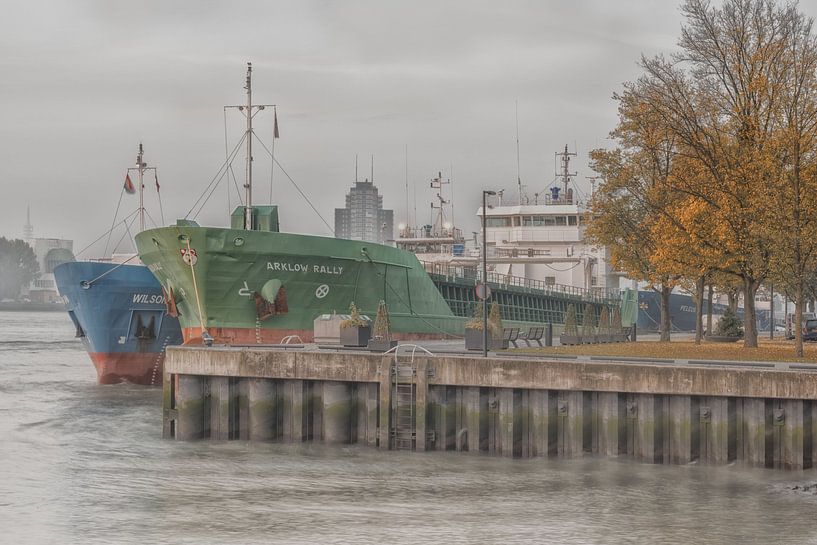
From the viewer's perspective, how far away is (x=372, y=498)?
78.3ft

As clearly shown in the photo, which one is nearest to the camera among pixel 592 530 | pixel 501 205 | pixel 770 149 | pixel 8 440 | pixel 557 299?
pixel 592 530

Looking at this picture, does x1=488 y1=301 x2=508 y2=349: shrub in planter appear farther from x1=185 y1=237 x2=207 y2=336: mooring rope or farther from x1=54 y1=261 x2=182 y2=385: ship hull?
x1=54 y1=261 x2=182 y2=385: ship hull

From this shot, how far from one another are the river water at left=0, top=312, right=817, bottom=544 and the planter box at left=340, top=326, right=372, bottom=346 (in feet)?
20.7

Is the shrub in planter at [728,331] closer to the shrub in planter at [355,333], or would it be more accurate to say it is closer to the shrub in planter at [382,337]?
the shrub in planter at [382,337]

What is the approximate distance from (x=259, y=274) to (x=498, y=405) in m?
17.7

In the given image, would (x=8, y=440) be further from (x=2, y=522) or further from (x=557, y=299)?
(x=557, y=299)

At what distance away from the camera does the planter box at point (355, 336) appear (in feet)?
111

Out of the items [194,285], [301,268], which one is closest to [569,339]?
[301,268]

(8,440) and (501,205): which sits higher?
(501,205)

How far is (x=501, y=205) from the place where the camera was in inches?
3135

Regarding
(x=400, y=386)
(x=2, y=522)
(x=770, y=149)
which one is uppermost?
(x=770, y=149)

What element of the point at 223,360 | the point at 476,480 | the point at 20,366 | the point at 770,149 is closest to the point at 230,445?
the point at 223,360

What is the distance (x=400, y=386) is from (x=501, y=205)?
53.0 meters

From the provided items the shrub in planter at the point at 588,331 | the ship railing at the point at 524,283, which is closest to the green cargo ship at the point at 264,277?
the shrub in planter at the point at 588,331
